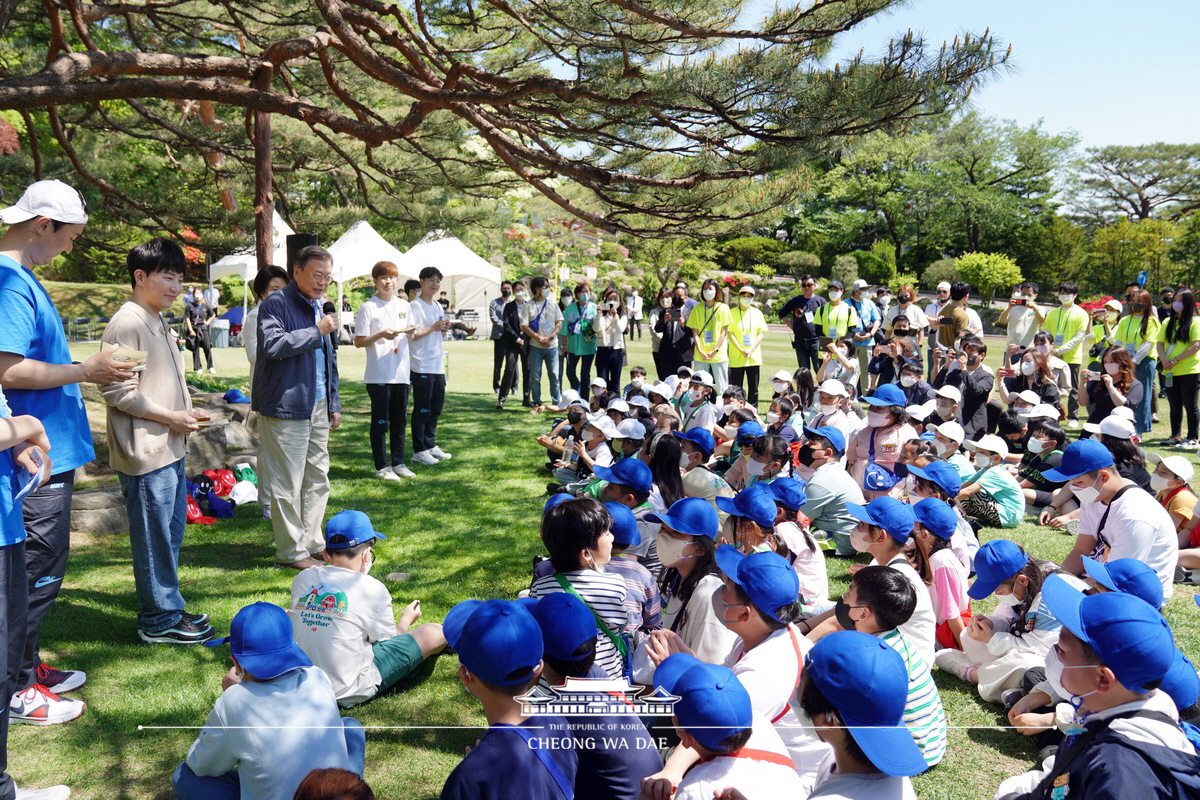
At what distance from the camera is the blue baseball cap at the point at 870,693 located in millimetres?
1845

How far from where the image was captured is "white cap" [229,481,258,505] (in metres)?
6.30

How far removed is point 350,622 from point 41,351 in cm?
155

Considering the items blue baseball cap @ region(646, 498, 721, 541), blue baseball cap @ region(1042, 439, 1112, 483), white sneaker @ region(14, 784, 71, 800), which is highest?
blue baseball cap @ region(1042, 439, 1112, 483)

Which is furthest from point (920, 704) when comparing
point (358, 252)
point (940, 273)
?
point (940, 273)

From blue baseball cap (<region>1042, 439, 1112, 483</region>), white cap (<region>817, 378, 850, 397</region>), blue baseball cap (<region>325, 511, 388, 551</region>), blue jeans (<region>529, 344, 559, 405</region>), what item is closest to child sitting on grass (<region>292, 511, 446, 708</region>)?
blue baseball cap (<region>325, 511, 388, 551</region>)

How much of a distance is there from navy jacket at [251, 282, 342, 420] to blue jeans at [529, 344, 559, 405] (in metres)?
6.35

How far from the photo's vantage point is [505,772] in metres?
1.90

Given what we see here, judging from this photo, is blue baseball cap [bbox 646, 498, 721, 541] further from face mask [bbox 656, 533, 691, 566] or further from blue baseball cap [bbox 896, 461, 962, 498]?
blue baseball cap [bbox 896, 461, 962, 498]

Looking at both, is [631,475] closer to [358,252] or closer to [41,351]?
[41,351]

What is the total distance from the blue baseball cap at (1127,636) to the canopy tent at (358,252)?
16.6 meters

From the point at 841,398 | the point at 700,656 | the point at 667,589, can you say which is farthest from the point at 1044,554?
the point at 700,656

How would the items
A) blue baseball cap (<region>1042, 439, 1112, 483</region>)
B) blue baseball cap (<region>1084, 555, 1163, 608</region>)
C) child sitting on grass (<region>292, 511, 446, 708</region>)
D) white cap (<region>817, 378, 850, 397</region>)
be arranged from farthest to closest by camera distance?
1. white cap (<region>817, 378, 850, 397</region>)
2. blue baseball cap (<region>1042, 439, 1112, 483</region>)
3. child sitting on grass (<region>292, 511, 446, 708</region>)
4. blue baseball cap (<region>1084, 555, 1163, 608</region>)

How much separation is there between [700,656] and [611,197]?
12.6ft

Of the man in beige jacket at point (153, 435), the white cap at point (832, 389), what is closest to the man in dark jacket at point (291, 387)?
the man in beige jacket at point (153, 435)
